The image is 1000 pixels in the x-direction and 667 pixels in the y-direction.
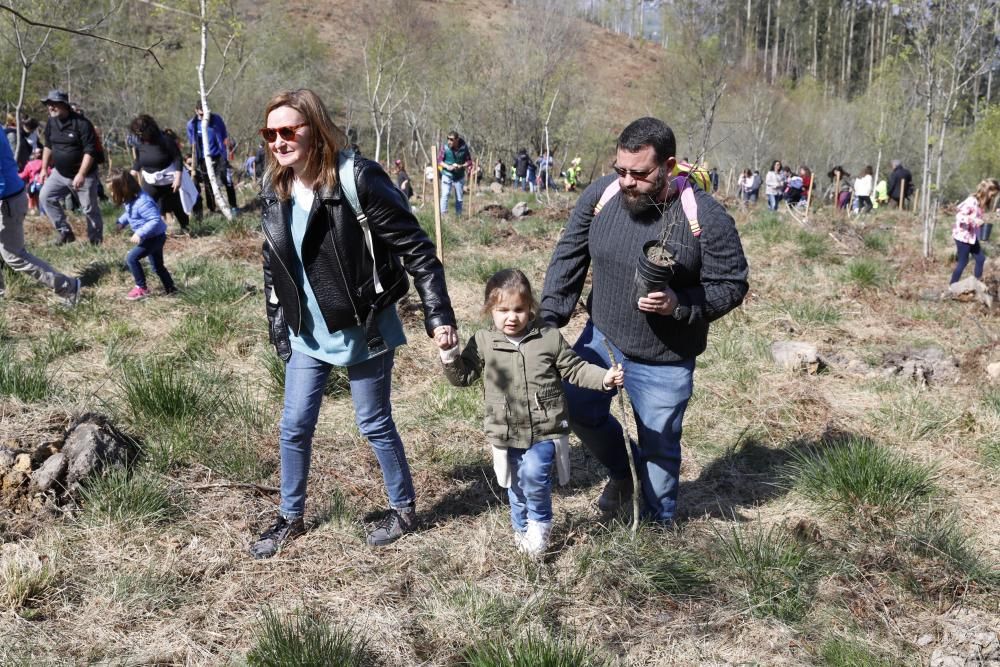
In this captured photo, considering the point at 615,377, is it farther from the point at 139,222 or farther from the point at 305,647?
the point at 139,222

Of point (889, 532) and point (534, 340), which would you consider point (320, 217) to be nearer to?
point (534, 340)

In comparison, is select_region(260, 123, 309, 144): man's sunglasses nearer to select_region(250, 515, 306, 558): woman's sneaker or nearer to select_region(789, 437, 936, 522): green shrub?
select_region(250, 515, 306, 558): woman's sneaker

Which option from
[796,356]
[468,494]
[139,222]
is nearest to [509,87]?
[139,222]

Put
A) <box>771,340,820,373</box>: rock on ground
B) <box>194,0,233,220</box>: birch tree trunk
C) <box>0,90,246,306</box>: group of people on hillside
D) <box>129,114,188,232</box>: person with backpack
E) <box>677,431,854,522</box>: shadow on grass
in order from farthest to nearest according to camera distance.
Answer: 1. <box>194,0,233,220</box>: birch tree trunk
2. <box>129,114,188,232</box>: person with backpack
3. <box>0,90,246,306</box>: group of people on hillside
4. <box>771,340,820,373</box>: rock on ground
5. <box>677,431,854,522</box>: shadow on grass

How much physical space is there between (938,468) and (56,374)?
5204 millimetres

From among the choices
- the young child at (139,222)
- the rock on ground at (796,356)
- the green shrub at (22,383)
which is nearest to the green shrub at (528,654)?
the green shrub at (22,383)

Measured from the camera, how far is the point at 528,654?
7.47ft

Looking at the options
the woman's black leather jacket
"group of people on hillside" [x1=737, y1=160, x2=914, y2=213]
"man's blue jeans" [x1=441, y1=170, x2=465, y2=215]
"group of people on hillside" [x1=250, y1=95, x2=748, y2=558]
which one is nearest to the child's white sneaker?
"group of people on hillside" [x1=250, y1=95, x2=748, y2=558]

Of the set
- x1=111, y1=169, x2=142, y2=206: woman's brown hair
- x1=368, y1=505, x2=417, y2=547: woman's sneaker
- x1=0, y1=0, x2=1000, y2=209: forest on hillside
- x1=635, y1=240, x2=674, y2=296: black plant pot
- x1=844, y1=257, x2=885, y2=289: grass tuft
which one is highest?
x1=0, y1=0, x2=1000, y2=209: forest on hillside

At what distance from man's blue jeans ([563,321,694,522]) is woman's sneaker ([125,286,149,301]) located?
476 centimetres

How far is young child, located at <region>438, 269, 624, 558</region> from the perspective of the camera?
2.83 metres

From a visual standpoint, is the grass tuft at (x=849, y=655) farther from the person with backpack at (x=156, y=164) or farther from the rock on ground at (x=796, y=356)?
the person with backpack at (x=156, y=164)

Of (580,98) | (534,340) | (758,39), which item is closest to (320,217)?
(534,340)

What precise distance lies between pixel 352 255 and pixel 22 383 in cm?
251
